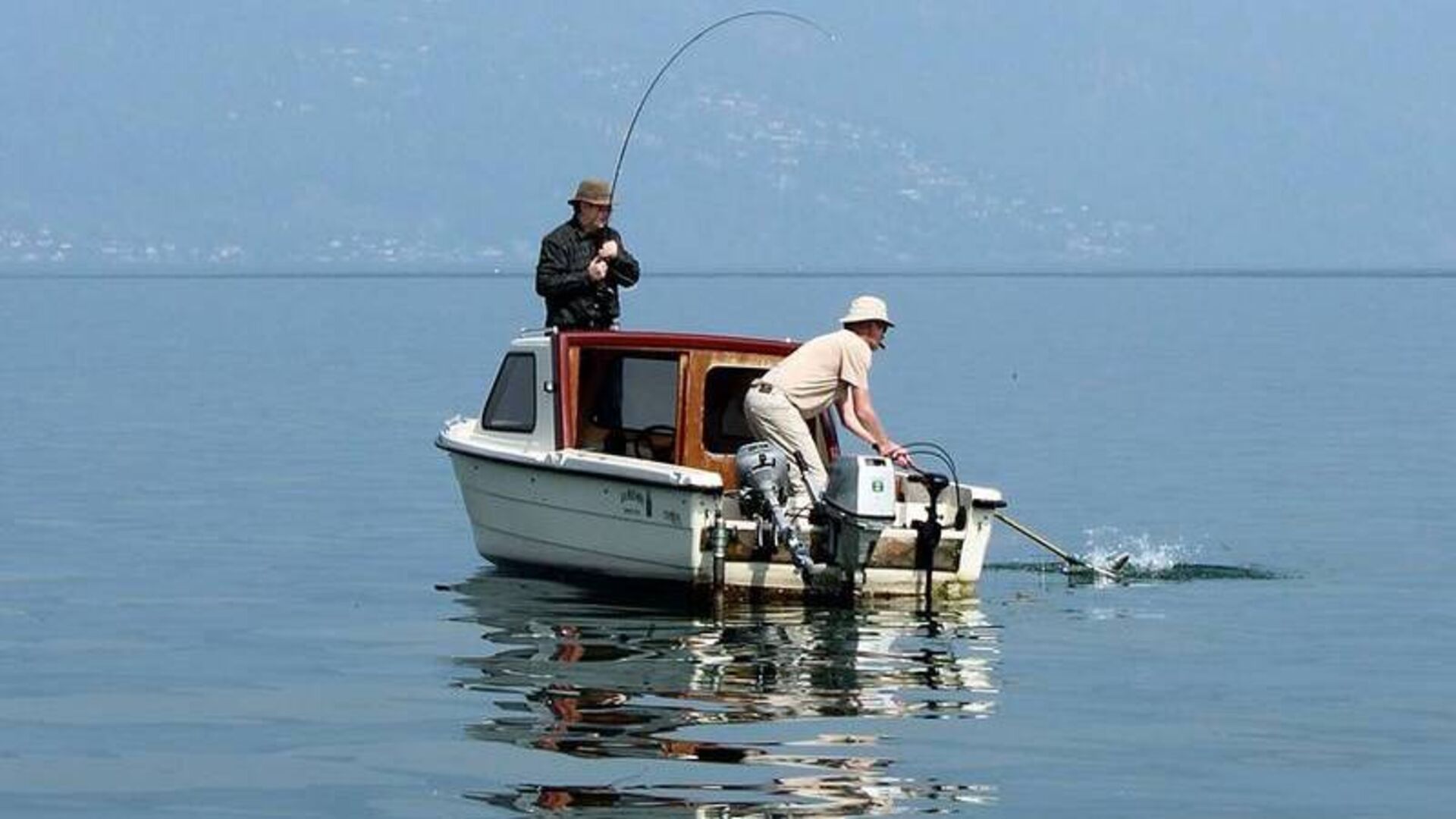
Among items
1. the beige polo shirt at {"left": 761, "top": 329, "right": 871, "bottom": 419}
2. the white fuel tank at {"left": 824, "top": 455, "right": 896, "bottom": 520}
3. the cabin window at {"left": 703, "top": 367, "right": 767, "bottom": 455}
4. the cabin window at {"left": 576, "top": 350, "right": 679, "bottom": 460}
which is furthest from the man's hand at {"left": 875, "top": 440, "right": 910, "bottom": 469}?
the cabin window at {"left": 576, "top": 350, "right": 679, "bottom": 460}

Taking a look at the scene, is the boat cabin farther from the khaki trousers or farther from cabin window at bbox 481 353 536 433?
the khaki trousers

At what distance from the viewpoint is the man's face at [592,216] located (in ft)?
77.6

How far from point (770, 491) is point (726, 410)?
2.48 metres

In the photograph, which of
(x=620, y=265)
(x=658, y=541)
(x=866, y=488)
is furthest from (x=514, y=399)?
(x=866, y=488)

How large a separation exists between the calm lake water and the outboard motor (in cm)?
46

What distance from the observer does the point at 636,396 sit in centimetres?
2355

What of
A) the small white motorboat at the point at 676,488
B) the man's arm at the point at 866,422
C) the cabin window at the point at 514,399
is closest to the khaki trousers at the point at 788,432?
the small white motorboat at the point at 676,488

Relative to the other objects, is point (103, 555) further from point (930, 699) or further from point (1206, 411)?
point (1206, 411)

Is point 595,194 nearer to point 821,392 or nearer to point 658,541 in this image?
point 821,392

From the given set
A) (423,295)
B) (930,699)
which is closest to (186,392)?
(930,699)

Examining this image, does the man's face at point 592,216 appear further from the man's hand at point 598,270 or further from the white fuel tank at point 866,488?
the white fuel tank at point 866,488

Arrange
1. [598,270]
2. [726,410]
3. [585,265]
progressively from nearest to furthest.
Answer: [726,410]
[598,270]
[585,265]

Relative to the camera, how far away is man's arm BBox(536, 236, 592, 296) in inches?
932

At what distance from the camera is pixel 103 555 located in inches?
1038
